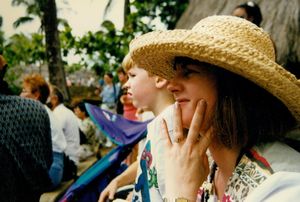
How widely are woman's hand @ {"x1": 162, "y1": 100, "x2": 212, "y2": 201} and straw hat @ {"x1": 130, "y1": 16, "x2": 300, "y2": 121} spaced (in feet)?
0.67

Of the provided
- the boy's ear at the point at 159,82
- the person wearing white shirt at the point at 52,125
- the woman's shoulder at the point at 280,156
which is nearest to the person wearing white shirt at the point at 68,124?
the person wearing white shirt at the point at 52,125

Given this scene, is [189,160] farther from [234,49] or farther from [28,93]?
[28,93]

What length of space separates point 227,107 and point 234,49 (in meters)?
0.22

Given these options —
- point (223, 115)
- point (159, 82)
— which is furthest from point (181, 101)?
point (159, 82)

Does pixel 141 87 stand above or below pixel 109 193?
above

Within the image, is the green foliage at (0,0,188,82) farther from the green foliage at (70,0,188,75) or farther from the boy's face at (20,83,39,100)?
the boy's face at (20,83,39,100)

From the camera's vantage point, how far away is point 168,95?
7.97 feet

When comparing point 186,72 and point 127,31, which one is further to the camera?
point 127,31

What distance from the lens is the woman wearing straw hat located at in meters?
1.33

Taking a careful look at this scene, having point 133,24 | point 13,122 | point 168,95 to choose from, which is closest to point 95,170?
point 13,122

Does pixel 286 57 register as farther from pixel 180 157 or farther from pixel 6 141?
pixel 180 157

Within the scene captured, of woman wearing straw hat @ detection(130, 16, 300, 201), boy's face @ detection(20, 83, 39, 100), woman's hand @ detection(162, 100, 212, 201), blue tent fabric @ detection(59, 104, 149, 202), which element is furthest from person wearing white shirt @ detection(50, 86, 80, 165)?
woman's hand @ detection(162, 100, 212, 201)

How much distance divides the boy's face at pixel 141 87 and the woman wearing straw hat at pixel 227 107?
0.76 meters

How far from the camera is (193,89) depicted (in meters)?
1.51
